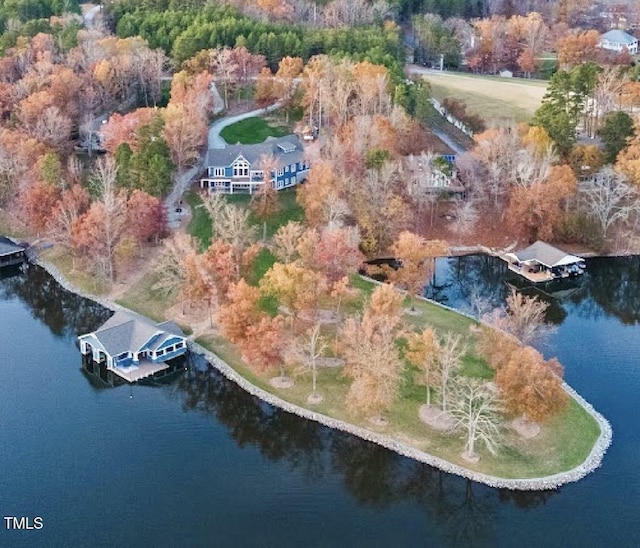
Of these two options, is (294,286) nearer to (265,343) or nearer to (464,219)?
(265,343)

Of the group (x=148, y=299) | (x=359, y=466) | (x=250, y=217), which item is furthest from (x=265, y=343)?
(x=250, y=217)

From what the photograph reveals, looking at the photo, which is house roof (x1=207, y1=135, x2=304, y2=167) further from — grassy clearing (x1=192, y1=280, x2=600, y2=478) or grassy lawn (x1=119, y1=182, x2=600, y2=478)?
grassy clearing (x1=192, y1=280, x2=600, y2=478)

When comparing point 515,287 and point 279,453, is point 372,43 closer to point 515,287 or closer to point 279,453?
point 515,287

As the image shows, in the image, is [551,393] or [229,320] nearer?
[551,393]

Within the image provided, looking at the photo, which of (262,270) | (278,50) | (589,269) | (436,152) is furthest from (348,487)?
(278,50)

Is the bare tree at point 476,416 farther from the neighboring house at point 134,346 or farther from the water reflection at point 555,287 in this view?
the neighboring house at point 134,346

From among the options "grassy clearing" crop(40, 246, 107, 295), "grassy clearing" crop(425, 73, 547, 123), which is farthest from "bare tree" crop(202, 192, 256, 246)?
"grassy clearing" crop(425, 73, 547, 123)
